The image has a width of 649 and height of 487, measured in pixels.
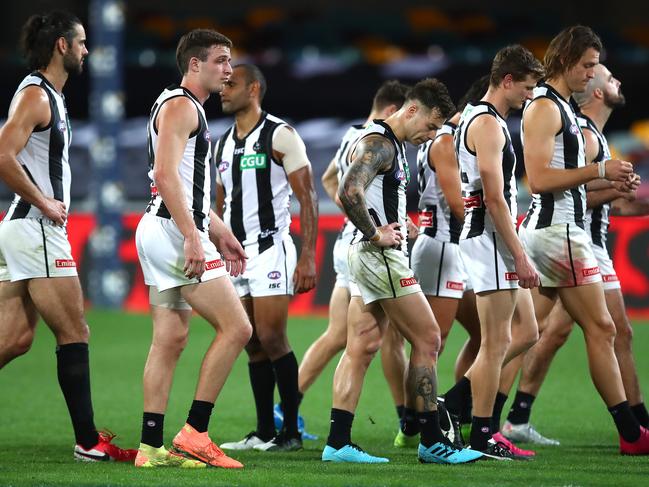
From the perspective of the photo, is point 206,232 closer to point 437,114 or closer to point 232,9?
point 437,114

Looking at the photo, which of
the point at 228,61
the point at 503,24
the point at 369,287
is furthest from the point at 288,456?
the point at 503,24

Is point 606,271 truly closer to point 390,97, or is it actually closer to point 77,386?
point 390,97

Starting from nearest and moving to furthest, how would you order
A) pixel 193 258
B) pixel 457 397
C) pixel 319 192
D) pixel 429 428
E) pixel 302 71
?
pixel 193 258
pixel 429 428
pixel 457 397
pixel 319 192
pixel 302 71

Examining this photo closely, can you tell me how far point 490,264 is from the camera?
6672mm

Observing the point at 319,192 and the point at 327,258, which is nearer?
the point at 327,258

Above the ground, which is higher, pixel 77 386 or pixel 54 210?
pixel 54 210

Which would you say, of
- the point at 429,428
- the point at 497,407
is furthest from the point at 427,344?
the point at 497,407

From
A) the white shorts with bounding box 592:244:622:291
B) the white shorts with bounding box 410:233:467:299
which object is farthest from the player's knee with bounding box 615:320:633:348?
the white shorts with bounding box 410:233:467:299

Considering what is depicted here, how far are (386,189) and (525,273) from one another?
2.97ft

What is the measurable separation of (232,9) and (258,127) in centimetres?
2166

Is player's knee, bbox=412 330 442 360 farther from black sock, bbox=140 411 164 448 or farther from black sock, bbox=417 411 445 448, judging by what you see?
black sock, bbox=140 411 164 448

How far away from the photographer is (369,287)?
255 inches

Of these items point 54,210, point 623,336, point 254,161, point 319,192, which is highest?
point 319,192

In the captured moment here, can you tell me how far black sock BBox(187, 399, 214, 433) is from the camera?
6230 millimetres
